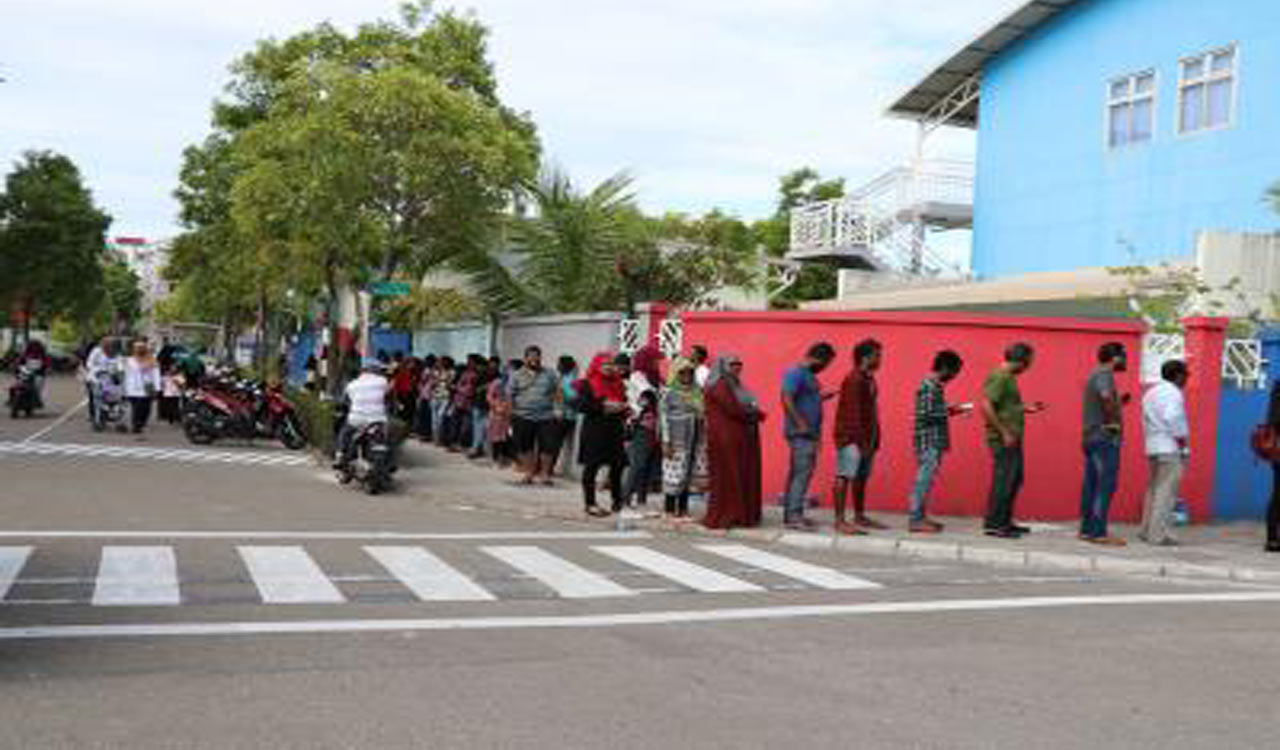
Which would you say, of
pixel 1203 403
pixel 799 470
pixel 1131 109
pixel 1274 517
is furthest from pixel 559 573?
pixel 1131 109

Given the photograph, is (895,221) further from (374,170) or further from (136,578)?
(136,578)

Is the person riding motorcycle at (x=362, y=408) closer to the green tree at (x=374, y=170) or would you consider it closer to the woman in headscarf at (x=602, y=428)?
the woman in headscarf at (x=602, y=428)

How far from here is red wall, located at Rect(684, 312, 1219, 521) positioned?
14031 mm

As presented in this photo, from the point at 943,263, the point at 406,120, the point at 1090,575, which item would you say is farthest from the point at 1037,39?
the point at 1090,575

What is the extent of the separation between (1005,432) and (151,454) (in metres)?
12.1

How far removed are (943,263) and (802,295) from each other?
10281 mm

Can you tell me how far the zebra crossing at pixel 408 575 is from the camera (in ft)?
26.9

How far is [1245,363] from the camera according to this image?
47.2ft

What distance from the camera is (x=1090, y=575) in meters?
10.9

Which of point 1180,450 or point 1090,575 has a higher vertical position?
point 1180,450

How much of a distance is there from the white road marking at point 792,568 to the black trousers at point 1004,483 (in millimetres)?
2400

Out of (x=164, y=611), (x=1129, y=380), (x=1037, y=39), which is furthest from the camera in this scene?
(x=1037, y=39)

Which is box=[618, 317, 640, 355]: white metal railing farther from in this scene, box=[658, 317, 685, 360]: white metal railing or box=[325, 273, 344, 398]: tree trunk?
box=[325, 273, 344, 398]: tree trunk

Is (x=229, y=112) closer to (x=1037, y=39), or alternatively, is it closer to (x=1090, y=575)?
(x=1037, y=39)
